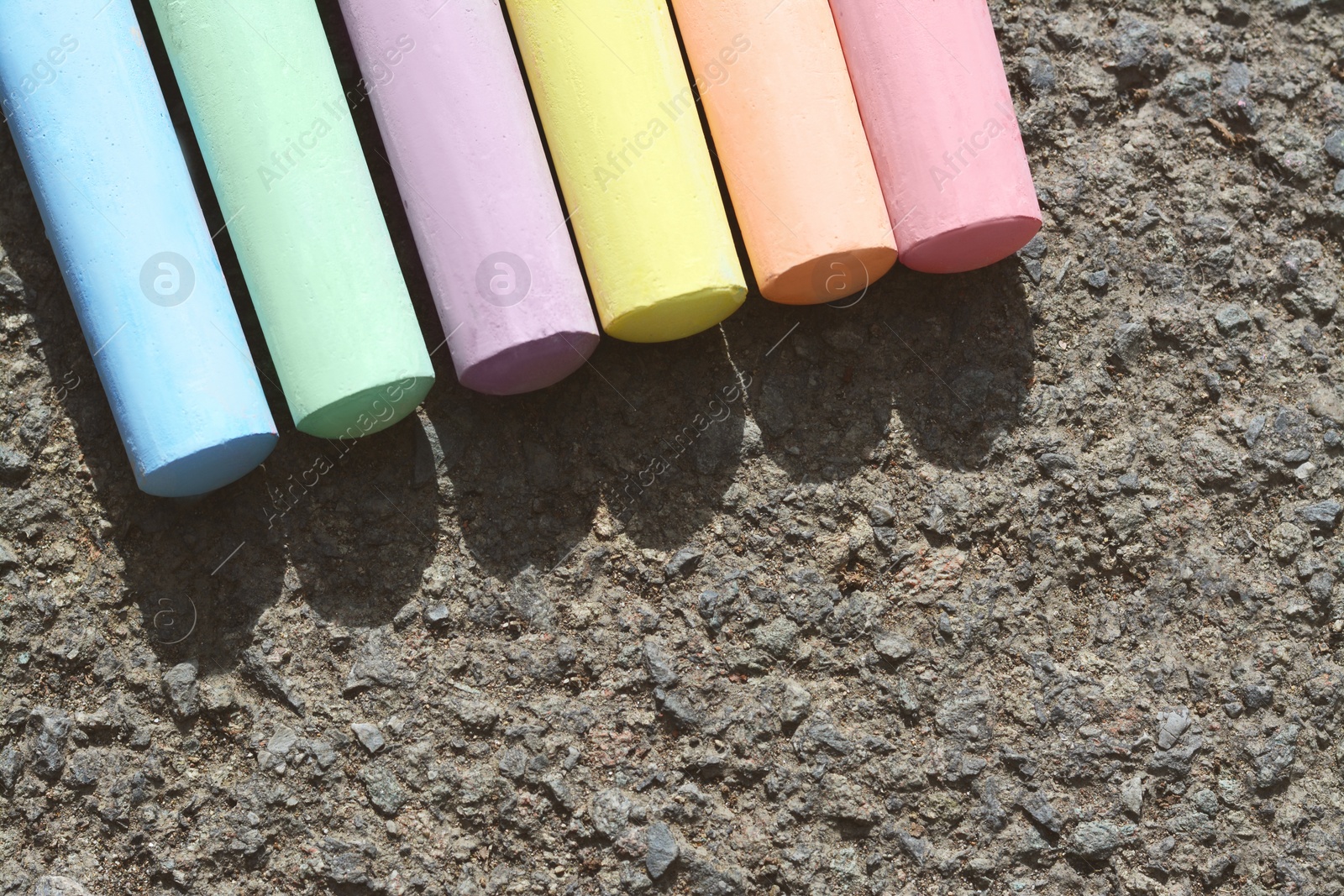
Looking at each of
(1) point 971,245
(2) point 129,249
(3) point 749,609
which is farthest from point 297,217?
(1) point 971,245

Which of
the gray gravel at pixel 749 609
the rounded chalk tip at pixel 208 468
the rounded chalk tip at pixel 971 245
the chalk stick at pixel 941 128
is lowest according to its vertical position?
the gray gravel at pixel 749 609

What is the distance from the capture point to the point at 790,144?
163 cm

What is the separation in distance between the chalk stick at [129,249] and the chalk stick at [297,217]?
0.06 meters

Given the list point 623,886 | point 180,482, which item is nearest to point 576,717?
point 623,886

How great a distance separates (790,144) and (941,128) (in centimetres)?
19

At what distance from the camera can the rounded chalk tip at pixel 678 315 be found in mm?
1597

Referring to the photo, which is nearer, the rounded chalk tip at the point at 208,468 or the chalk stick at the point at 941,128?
the rounded chalk tip at the point at 208,468

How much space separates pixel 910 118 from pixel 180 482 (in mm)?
1011

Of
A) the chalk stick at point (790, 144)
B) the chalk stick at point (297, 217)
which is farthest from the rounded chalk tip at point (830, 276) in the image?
the chalk stick at point (297, 217)

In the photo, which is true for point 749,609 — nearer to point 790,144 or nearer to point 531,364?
point 531,364

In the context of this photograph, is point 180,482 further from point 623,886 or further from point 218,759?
point 623,886

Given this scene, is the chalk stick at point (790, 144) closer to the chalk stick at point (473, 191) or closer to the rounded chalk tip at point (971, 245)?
the rounded chalk tip at point (971, 245)

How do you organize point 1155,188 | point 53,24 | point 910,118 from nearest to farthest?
point 53,24
point 910,118
point 1155,188

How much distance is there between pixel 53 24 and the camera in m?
1.56
